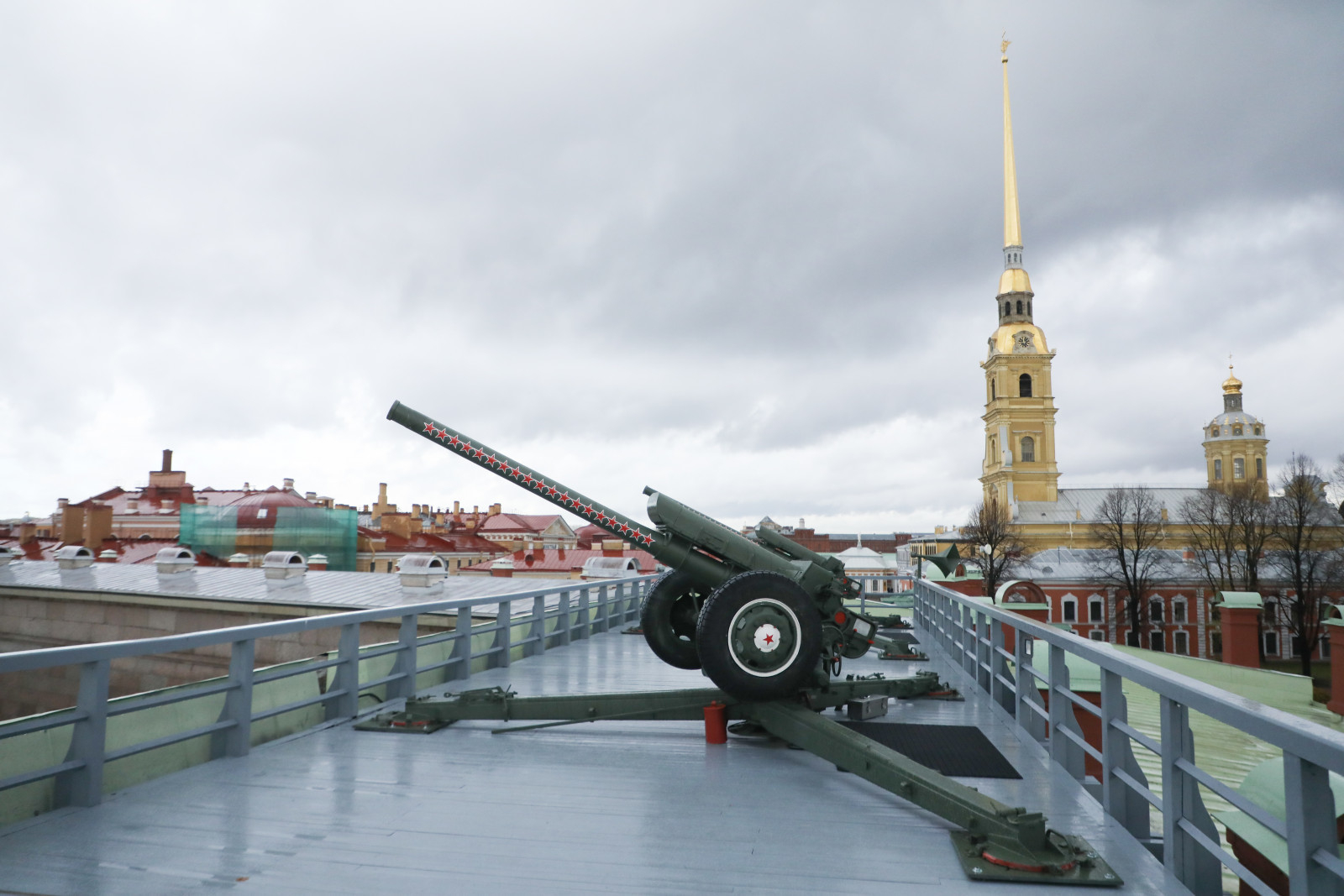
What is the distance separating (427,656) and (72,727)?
441cm

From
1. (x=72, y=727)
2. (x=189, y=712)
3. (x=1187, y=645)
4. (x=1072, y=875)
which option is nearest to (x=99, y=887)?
(x=72, y=727)

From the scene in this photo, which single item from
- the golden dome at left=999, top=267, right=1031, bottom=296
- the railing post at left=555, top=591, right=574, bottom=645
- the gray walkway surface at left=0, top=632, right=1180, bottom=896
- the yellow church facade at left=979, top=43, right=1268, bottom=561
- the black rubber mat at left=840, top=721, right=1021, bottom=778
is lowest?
the black rubber mat at left=840, top=721, right=1021, bottom=778

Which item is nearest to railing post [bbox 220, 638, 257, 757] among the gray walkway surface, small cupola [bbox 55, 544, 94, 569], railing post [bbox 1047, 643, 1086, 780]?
the gray walkway surface

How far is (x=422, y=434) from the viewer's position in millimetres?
6949

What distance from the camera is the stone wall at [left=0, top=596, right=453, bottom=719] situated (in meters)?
16.0

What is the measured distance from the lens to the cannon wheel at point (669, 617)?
269 inches

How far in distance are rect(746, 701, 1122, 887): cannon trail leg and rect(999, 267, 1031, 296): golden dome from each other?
3677 inches

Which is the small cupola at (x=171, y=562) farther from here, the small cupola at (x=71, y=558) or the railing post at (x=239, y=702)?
the railing post at (x=239, y=702)

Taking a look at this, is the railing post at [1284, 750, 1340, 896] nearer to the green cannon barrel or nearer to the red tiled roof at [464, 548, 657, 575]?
the green cannon barrel

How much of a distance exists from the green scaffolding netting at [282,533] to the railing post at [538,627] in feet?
113

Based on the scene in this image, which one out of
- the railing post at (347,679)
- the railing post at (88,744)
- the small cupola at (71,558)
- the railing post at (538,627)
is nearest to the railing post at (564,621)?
the railing post at (538,627)

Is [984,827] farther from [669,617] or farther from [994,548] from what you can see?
[994,548]

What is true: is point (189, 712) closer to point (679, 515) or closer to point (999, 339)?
point (679, 515)

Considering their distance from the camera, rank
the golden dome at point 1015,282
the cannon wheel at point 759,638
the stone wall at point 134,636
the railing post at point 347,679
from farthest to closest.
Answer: the golden dome at point 1015,282 < the stone wall at point 134,636 < the railing post at point 347,679 < the cannon wheel at point 759,638
